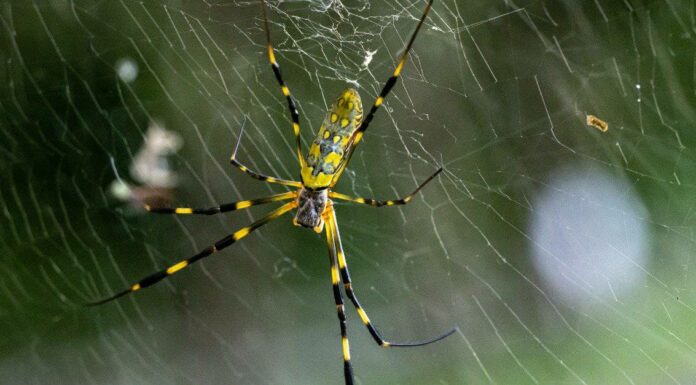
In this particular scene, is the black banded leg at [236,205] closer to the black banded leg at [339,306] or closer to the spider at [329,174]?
the spider at [329,174]

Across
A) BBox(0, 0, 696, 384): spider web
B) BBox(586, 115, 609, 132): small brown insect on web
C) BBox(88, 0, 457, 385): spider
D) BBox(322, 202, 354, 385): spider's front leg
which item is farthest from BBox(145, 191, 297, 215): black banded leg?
BBox(586, 115, 609, 132): small brown insect on web

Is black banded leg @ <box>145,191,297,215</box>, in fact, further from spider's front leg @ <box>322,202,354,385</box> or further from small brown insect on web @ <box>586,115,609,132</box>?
small brown insect on web @ <box>586,115,609,132</box>

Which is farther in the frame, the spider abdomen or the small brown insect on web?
the small brown insect on web

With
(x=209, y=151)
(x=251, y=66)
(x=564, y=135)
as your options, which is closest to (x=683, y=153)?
(x=564, y=135)

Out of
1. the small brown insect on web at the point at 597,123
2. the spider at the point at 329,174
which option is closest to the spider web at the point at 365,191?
the small brown insect on web at the point at 597,123

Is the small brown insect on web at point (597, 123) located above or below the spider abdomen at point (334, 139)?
below

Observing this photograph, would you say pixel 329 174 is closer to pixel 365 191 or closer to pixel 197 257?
pixel 197 257
